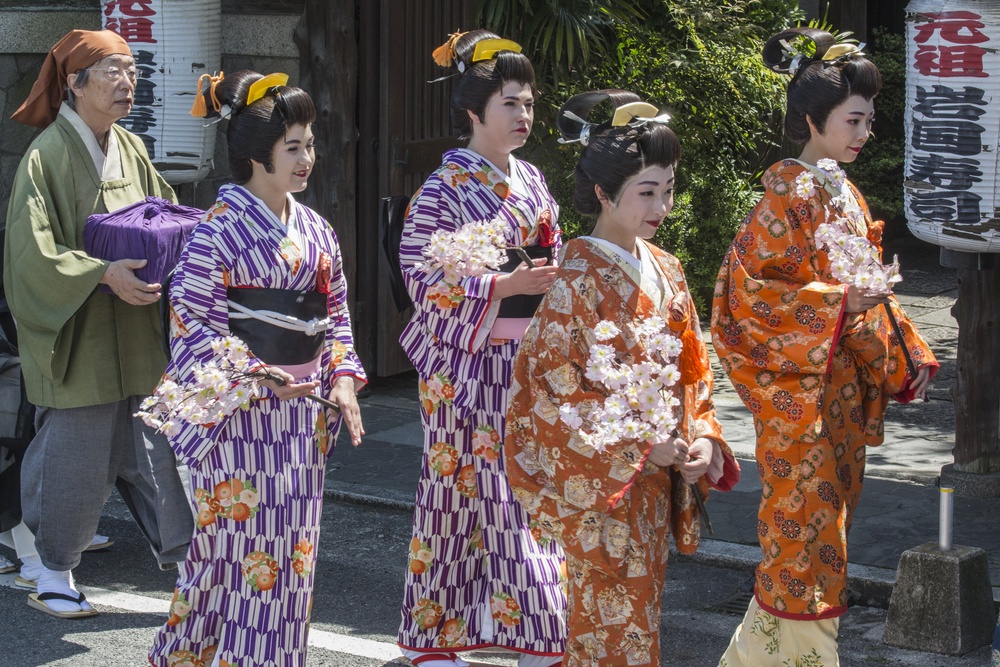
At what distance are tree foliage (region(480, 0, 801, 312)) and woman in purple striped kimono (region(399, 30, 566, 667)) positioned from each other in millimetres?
3929

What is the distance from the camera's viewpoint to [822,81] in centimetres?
415

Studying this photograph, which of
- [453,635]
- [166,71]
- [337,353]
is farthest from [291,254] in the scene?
[166,71]

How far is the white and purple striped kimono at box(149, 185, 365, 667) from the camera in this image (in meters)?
4.00

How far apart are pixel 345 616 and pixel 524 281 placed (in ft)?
5.38

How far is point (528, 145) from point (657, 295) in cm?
551

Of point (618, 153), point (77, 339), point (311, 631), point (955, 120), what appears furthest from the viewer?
point (955, 120)

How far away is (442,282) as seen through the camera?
4.46m

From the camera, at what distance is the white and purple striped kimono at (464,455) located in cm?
448

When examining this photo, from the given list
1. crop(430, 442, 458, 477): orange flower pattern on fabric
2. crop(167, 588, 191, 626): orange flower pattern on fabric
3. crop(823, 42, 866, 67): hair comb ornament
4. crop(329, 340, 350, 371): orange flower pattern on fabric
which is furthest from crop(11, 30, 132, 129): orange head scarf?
crop(823, 42, 866, 67): hair comb ornament

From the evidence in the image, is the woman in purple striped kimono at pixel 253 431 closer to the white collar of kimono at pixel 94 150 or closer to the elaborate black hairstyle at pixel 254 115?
the elaborate black hairstyle at pixel 254 115

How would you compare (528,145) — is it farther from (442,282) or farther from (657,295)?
(657,295)

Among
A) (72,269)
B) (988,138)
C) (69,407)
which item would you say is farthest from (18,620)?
(988,138)

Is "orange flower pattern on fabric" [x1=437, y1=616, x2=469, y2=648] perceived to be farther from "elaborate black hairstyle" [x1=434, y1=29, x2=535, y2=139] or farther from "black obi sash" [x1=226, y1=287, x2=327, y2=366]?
"elaborate black hairstyle" [x1=434, y1=29, x2=535, y2=139]

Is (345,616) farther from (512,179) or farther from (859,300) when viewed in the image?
(859,300)
